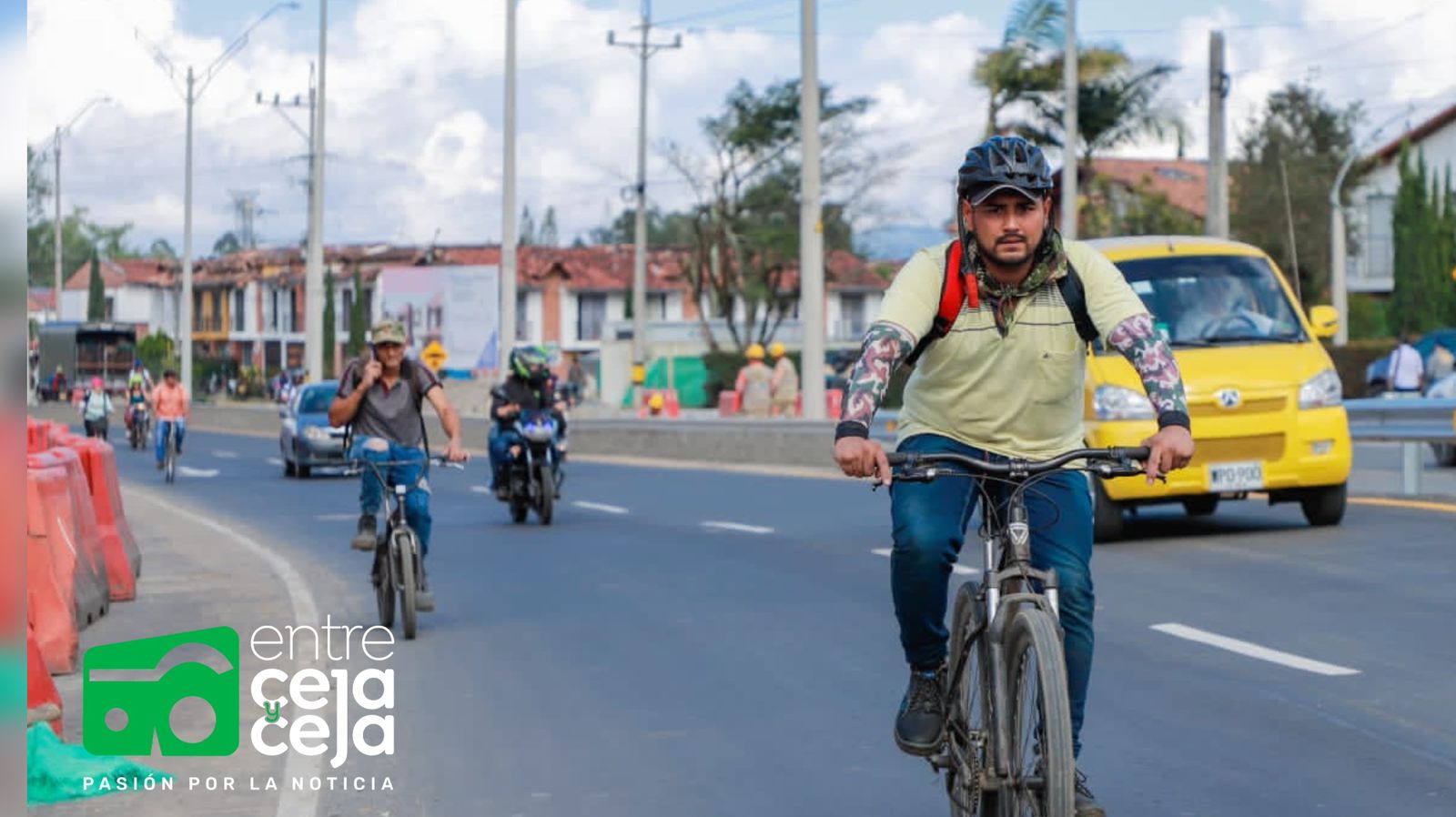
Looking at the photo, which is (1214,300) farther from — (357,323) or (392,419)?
(357,323)

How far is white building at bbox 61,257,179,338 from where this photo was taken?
153 meters

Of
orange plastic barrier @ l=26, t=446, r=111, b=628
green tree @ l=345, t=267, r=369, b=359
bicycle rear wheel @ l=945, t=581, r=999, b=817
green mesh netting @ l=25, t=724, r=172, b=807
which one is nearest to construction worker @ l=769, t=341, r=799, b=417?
orange plastic barrier @ l=26, t=446, r=111, b=628

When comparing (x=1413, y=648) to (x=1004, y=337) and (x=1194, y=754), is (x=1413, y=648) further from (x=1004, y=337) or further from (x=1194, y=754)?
Answer: (x=1004, y=337)

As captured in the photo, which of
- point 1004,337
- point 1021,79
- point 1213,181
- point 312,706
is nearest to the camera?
point 1004,337

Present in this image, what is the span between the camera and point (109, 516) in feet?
→ 49.8

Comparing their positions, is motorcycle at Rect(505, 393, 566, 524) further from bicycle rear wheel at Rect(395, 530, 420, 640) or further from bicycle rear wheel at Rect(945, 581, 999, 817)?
bicycle rear wheel at Rect(945, 581, 999, 817)

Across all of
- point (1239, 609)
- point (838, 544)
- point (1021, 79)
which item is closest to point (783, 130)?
point (1021, 79)

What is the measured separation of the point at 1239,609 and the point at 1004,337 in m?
6.48

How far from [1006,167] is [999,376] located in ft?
1.92

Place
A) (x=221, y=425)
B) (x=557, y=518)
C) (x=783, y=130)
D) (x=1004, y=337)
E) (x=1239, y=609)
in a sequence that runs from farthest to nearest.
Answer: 1. (x=783, y=130)
2. (x=221, y=425)
3. (x=557, y=518)
4. (x=1239, y=609)
5. (x=1004, y=337)

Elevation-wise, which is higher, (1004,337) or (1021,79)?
(1021,79)

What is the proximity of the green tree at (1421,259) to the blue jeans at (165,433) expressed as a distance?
3508 cm

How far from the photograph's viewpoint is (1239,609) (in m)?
12.2

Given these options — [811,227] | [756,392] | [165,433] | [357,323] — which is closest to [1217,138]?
[811,227]
